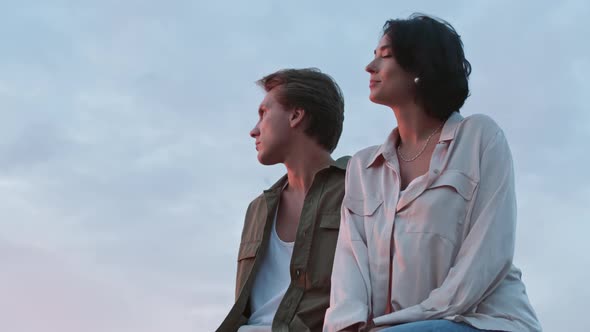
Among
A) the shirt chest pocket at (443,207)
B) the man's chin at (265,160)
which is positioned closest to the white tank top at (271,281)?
the man's chin at (265,160)

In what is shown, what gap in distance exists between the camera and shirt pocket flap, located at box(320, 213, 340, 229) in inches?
215

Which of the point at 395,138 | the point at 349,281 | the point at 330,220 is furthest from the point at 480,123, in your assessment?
the point at 330,220

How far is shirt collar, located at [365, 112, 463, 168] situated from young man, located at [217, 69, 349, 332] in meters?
0.83

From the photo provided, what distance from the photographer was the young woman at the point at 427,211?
3.97 m

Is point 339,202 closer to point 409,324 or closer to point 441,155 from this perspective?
point 441,155

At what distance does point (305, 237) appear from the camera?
5469 mm

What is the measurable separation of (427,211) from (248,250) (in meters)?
1.89

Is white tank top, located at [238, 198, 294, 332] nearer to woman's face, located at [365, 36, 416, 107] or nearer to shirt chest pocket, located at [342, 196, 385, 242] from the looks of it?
shirt chest pocket, located at [342, 196, 385, 242]

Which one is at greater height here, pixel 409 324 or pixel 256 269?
pixel 256 269

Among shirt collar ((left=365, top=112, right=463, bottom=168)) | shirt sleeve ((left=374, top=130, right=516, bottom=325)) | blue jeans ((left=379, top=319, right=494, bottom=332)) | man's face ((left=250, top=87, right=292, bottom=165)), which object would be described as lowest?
blue jeans ((left=379, top=319, right=494, bottom=332))

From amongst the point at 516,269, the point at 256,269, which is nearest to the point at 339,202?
the point at 256,269

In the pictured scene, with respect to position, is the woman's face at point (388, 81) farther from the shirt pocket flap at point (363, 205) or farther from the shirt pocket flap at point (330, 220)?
the shirt pocket flap at point (330, 220)

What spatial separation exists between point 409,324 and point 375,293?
520mm

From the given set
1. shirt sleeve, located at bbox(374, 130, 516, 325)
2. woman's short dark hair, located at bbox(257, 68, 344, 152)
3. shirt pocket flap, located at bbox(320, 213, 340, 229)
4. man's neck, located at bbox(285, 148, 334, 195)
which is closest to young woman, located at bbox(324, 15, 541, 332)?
shirt sleeve, located at bbox(374, 130, 516, 325)
